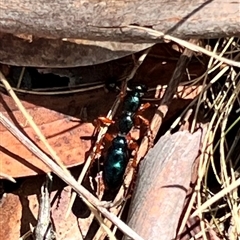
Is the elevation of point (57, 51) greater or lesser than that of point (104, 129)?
greater

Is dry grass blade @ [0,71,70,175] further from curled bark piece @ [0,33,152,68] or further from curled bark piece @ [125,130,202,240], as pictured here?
curled bark piece @ [125,130,202,240]

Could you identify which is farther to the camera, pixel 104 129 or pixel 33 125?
pixel 104 129

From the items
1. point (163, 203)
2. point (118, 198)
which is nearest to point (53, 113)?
point (118, 198)

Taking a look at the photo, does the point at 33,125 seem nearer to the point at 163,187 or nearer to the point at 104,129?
the point at 104,129

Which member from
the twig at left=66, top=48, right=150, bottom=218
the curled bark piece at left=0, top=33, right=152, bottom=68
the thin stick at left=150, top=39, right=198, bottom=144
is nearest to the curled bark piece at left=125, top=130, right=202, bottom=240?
the thin stick at left=150, top=39, right=198, bottom=144

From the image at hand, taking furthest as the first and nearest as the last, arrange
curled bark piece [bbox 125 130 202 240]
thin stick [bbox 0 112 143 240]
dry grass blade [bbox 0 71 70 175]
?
1. dry grass blade [bbox 0 71 70 175]
2. curled bark piece [bbox 125 130 202 240]
3. thin stick [bbox 0 112 143 240]

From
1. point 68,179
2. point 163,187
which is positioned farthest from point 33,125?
point 163,187

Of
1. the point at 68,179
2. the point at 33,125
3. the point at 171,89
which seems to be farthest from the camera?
the point at 171,89

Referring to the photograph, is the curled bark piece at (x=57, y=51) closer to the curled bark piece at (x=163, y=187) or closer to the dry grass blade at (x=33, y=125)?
the dry grass blade at (x=33, y=125)
